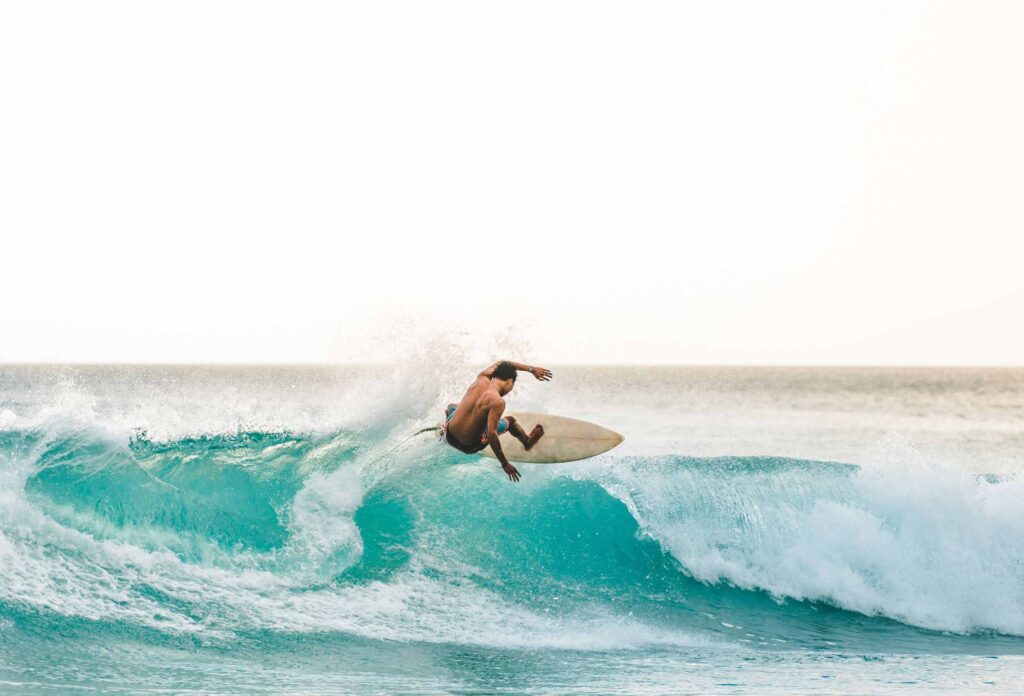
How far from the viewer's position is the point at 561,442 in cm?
877

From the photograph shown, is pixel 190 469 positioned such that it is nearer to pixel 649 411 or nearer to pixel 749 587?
pixel 749 587

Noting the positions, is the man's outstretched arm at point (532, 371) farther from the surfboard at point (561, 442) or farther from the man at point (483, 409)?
the surfboard at point (561, 442)

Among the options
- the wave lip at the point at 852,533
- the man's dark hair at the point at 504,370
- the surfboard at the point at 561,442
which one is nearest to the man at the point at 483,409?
the man's dark hair at the point at 504,370

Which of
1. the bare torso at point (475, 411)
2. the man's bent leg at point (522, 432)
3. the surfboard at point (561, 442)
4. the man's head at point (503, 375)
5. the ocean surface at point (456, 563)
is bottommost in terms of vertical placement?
the ocean surface at point (456, 563)

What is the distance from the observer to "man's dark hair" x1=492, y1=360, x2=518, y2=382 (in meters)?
6.70

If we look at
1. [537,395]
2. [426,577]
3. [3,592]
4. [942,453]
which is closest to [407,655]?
[426,577]

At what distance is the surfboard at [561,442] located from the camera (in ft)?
28.6

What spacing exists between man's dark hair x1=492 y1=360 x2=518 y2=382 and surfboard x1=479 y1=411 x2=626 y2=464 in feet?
6.84

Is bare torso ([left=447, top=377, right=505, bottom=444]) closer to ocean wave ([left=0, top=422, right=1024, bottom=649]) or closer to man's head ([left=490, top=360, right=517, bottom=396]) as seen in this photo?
man's head ([left=490, top=360, right=517, bottom=396])

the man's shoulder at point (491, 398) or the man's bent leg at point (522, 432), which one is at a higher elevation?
the man's shoulder at point (491, 398)

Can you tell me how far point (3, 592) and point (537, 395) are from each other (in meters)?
6.50

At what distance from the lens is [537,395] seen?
11297 mm

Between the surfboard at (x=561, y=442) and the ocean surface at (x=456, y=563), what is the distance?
881 millimetres

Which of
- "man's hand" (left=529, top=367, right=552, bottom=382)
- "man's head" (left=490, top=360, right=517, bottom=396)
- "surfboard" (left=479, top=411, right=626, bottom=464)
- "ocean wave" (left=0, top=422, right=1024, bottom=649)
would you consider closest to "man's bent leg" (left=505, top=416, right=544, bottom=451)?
"man's head" (left=490, top=360, right=517, bottom=396)
